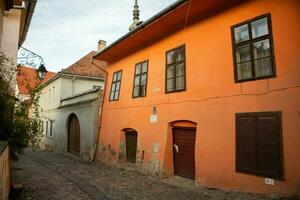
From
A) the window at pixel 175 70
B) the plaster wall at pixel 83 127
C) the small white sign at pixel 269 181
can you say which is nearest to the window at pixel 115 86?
the plaster wall at pixel 83 127

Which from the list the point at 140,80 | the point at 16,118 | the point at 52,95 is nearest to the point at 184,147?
the point at 140,80

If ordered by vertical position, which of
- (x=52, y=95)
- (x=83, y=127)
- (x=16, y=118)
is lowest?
(x=83, y=127)

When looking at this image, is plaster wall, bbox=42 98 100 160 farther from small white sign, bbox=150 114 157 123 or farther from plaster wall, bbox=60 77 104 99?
small white sign, bbox=150 114 157 123

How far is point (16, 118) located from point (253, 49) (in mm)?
6832

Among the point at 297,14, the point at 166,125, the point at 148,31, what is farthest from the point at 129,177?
the point at 297,14

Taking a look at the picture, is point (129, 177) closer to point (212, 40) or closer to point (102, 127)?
point (102, 127)

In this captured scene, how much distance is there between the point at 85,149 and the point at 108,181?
256 inches

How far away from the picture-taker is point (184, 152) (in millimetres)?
10055

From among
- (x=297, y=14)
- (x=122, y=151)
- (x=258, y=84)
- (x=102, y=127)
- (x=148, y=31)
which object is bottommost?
(x=122, y=151)

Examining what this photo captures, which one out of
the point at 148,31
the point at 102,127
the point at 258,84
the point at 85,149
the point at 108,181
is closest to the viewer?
the point at 258,84

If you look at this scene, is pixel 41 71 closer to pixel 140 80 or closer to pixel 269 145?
pixel 140 80

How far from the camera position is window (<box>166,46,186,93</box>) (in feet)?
33.2

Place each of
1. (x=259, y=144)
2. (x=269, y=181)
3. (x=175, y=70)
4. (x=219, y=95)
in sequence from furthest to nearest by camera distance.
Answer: (x=175, y=70), (x=219, y=95), (x=259, y=144), (x=269, y=181)

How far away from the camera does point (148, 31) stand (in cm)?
1124
